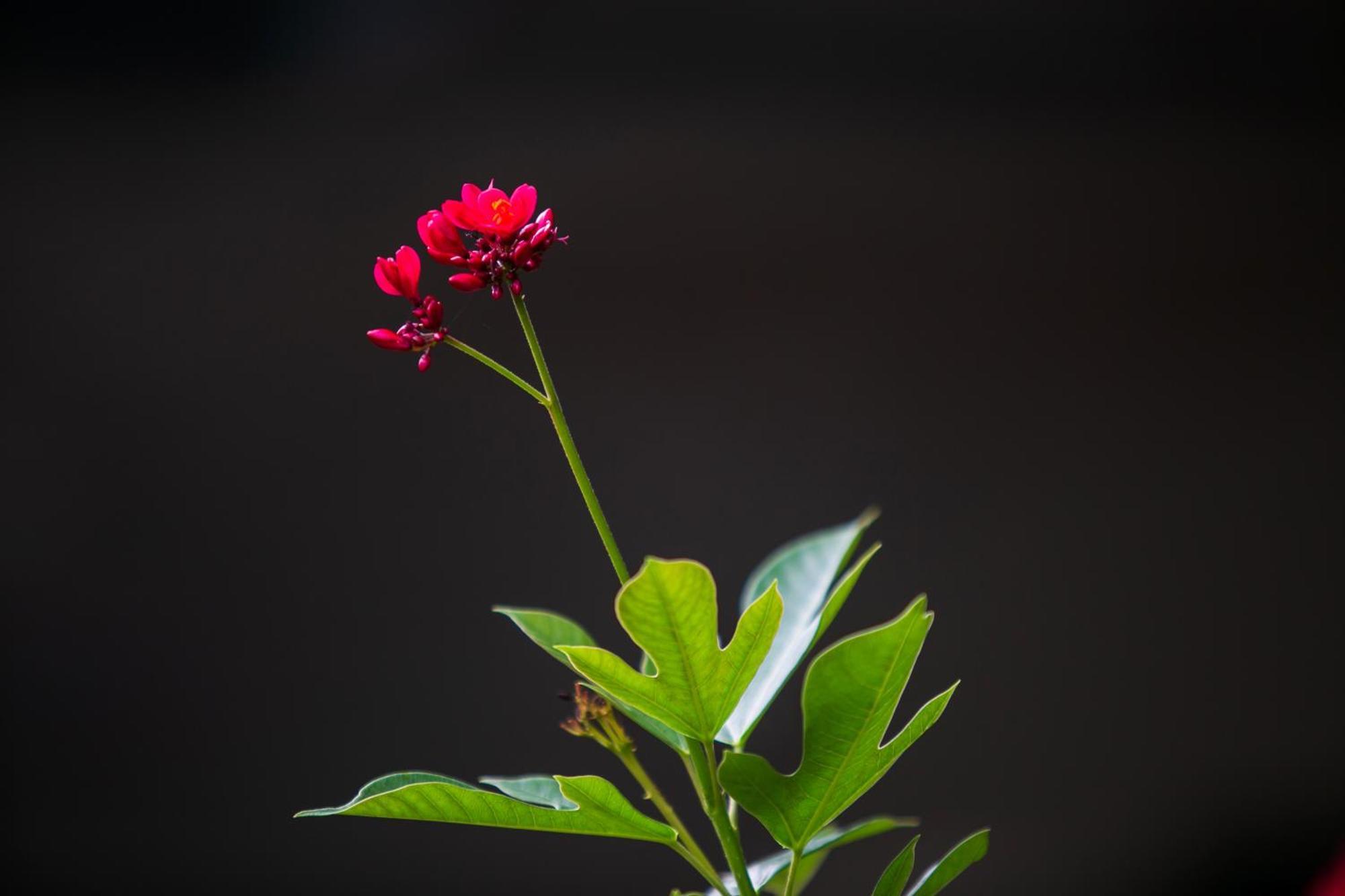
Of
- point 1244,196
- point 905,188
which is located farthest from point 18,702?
point 1244,196

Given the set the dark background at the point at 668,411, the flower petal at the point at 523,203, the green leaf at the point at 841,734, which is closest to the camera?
the green leaf at the point at 841,734

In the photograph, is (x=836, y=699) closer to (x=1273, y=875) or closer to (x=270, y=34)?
(x=270, y=34)

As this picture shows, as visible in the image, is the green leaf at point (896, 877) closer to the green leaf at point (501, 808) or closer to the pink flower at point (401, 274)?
the green leaf at point (501, 808)

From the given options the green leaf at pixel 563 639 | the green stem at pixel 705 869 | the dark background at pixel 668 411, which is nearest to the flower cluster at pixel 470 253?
the green leaf at pixel 563 639

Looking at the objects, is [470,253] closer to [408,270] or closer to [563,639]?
[408,270]

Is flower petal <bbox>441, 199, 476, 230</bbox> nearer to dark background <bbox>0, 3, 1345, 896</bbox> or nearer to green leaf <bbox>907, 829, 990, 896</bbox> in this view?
green leaf <bbox>907, 829, 990, 896</bbox>
